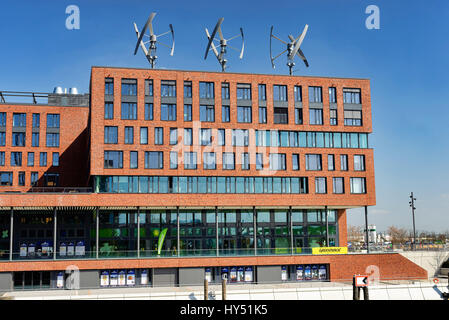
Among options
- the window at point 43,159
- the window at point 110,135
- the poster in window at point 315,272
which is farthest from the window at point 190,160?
the window at point 43,159

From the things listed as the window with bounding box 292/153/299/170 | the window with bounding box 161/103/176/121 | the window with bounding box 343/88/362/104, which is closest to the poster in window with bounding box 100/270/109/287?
the window with bounding box 161/103/176/121

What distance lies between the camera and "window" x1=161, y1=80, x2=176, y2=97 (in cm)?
6381

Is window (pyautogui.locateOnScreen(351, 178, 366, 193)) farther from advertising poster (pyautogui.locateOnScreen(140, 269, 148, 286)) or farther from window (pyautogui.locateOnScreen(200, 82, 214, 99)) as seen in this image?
advertising poster (pyautogui.locateOnScreen(140, 269, 148, 286))

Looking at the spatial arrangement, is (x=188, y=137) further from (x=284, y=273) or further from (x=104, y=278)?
(x=284, y=273)

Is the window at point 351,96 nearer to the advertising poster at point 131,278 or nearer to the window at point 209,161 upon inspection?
the window at point 209,161

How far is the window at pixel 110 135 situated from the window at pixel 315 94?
26078 millimetres

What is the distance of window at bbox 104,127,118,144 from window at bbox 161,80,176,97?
7.58 metres

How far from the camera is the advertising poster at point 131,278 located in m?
60.0

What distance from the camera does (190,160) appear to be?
63125 mm

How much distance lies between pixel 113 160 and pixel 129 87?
9.43m
